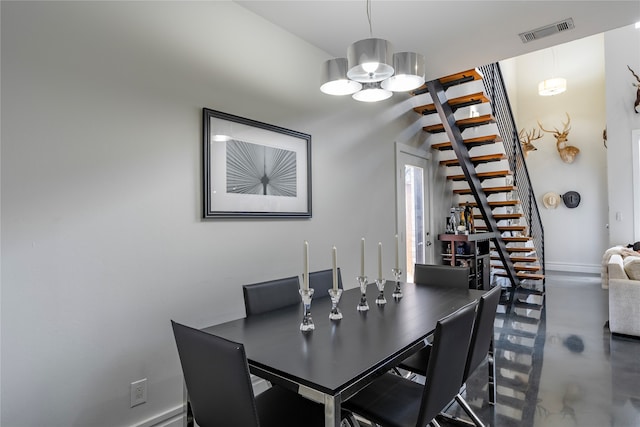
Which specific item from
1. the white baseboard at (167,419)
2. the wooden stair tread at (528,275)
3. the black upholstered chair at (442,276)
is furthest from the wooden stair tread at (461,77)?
the wooden stair tread at (528,275)

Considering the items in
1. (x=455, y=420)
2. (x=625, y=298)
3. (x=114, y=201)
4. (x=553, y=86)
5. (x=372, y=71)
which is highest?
(x=553, y=86)

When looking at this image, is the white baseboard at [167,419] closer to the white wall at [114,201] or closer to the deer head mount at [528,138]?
the white wall at [114,201]

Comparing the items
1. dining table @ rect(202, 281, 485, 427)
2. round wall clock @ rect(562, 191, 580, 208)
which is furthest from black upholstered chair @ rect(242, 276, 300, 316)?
round wall clock @ rect(562, 191, 580, 208)

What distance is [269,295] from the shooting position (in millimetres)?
2062

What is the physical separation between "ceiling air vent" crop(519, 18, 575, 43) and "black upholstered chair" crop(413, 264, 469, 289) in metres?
1.96

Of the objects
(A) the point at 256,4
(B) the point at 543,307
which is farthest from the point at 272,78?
(B) the point at 543,307

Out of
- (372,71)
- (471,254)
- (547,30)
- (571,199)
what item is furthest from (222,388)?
(571,199)

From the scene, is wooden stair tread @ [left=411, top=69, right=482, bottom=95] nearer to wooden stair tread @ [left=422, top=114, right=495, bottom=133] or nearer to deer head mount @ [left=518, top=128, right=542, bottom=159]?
wooden stair tread @ [left=422, top=114, right=495, bottom=133]

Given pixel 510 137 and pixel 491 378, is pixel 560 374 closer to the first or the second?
pixel 491 378

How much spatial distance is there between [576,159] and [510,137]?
347 cm

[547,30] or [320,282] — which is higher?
[547,30]

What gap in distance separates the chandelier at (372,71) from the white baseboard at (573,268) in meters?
7.54

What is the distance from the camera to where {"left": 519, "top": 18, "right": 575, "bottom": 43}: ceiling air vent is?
9.14ft

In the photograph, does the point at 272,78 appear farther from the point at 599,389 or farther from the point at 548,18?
the point at 599,389
